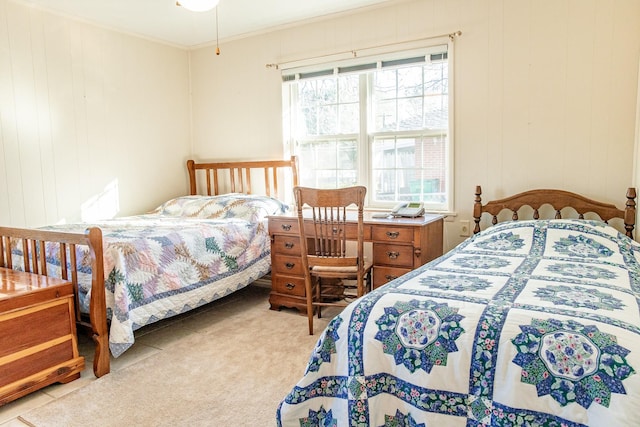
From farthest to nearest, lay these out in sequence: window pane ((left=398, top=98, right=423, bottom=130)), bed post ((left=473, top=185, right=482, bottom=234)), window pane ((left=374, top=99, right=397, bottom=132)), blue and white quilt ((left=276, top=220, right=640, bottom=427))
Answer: window pane ((left=374, top=99, right=397, bottom=132))
window pane ((left=398, top=98, right=423, bottom=130))
bed post ((left=473, top=185, right=482, bottom=234))
blue and white quilt ((left=276, top=220, right=640, bottom=427))

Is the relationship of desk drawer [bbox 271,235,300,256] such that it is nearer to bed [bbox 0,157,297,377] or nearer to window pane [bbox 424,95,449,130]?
bed [bbox 0,157,297,377]

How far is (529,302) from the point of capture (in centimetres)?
152

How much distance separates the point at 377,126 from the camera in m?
3.76

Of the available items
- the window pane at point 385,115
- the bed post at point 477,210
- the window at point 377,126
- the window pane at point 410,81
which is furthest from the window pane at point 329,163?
the bed post at point 477,210

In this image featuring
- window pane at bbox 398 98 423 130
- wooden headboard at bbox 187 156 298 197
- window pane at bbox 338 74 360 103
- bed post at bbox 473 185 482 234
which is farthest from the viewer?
wooden headboard at bbox 187 156 298 197

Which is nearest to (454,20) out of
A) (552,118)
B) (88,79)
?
(552,118)

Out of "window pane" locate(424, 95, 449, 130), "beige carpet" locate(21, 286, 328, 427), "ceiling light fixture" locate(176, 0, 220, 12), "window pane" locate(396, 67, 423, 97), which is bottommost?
"beige carpet" locate(21, 286, 328, 427)

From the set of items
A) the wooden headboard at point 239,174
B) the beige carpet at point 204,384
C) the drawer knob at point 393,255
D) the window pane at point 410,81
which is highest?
the window pane at point 410,81

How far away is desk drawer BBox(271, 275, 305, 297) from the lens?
11.1 ft

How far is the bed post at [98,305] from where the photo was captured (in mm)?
2357

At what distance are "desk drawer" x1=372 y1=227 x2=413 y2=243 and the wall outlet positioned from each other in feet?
2.00

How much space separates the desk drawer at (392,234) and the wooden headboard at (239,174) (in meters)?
1.27

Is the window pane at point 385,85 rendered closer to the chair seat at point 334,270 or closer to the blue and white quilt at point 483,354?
the chair seat at point 334,270

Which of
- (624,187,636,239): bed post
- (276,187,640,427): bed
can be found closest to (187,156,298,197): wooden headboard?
(276,187,640,427): bed
